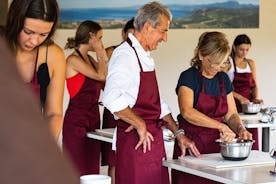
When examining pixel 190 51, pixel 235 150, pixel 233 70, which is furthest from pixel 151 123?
pixel 190 51

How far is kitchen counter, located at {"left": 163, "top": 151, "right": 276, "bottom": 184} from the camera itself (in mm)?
2832

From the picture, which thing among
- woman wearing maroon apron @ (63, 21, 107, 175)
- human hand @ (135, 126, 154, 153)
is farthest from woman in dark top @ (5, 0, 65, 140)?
woman wearing maroon apron @ (63, 21, 107, 175)

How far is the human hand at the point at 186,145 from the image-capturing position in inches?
136

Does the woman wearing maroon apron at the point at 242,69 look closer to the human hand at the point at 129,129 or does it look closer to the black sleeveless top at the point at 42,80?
the human hand at the point at 129,129

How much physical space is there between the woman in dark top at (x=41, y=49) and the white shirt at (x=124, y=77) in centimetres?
87

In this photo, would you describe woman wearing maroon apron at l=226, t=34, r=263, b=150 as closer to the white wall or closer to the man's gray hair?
the white wall

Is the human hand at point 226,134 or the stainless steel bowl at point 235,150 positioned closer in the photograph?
the stainless steel bowl at point 235,150

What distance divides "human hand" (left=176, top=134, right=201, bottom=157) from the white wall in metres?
2.43

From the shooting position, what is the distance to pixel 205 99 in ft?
12.3

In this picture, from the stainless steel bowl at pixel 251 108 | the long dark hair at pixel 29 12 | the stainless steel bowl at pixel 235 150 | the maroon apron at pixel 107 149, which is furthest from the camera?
the stainless steel bowl at pixel 251 108

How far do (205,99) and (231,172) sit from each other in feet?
2.65

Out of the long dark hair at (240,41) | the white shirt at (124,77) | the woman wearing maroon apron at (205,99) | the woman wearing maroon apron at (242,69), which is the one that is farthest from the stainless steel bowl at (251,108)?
the white shirt at (124,77)

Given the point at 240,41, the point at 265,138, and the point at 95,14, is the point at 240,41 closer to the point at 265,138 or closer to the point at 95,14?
the point at 265,138

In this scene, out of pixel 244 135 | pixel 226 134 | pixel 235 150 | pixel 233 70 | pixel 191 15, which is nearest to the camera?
pixel 235 150
